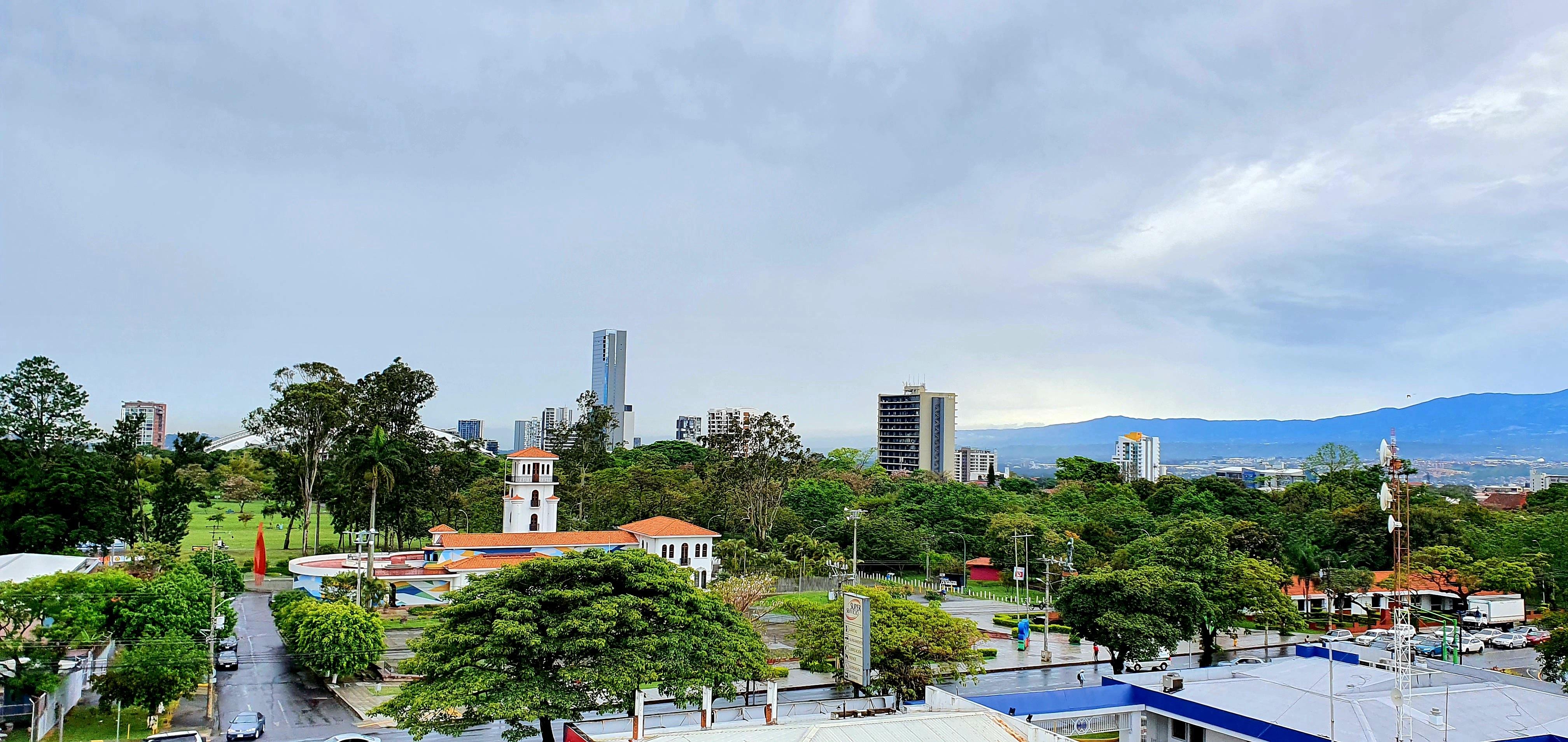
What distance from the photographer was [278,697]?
31484 millimetres

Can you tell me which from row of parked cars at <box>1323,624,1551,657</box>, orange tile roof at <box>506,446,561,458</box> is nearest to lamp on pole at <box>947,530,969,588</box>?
row of parked cars at <box>1323,624,1551,657</box>

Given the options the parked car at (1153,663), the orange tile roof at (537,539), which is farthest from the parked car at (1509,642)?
the orange tile roof at (537,539)

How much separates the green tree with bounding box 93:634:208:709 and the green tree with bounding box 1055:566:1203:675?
29.0 meters

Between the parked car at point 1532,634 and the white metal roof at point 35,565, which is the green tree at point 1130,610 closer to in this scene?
the parked car at point 1532,634

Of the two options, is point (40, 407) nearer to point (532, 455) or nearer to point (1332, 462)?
point (532, 455)

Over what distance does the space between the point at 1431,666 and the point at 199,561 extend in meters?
47.8

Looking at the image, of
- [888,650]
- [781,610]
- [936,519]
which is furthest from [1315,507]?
[888,650]

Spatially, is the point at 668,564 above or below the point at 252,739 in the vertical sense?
above

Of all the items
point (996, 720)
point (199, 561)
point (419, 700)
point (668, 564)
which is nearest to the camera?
point (996, 720)

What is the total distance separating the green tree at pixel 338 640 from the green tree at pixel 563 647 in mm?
9440

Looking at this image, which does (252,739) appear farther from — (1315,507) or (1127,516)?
(1315,507)

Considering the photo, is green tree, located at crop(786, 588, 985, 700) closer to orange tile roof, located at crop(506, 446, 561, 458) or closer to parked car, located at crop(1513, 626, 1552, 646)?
parked car, located at crop(1513, 626, 1552, 646)

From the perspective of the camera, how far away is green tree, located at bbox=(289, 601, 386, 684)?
32.5m

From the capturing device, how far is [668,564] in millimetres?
25969
